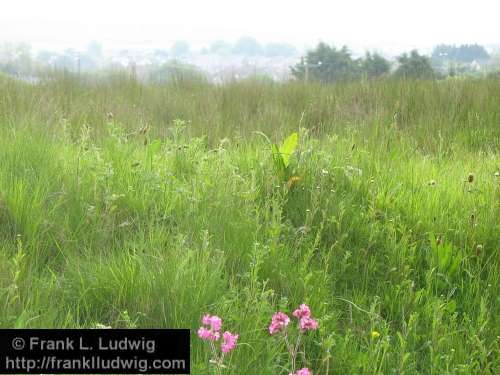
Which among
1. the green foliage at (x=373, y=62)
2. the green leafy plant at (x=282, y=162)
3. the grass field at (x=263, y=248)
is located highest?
the green foliage at (x=373, y=62)

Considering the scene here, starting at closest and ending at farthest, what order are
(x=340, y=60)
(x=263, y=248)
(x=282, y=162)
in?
(x=263, y=248)
(x=282, y=162)
(x=340, y=60)

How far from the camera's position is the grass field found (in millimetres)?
2133

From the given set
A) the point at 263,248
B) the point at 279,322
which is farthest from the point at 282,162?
the point at 279,322

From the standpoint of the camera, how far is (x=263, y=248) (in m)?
2.41

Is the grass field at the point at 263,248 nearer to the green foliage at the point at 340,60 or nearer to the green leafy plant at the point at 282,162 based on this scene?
the green leafy plant at the point at 282,162

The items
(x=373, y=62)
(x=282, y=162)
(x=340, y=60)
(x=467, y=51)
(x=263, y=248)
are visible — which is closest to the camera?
(x=263, y=248)

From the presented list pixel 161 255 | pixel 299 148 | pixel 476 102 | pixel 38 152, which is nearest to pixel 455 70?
pixel 476 102

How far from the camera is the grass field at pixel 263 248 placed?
2.13m

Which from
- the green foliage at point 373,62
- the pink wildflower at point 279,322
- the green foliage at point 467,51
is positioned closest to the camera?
the pink wildflower at point 279,322

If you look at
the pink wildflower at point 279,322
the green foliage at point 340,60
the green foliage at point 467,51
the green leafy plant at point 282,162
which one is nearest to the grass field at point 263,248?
the green leafy plant at point 282,162

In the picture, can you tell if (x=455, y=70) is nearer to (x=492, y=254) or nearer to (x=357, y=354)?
(x=492, y=254)

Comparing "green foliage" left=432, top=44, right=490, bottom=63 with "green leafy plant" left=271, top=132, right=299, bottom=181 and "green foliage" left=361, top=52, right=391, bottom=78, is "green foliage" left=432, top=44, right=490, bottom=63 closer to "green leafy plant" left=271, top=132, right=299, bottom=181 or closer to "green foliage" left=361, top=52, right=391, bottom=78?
"green foliage" left=361, top=52, right=391, bottom=78

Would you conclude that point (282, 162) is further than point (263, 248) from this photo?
Yes

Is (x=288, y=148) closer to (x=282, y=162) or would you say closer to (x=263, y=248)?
(x=282, y=162)
